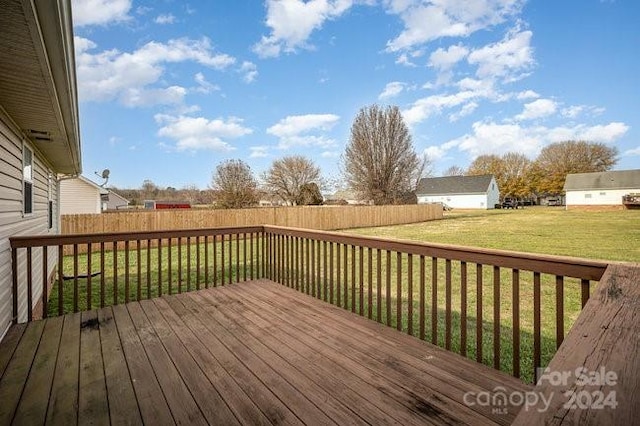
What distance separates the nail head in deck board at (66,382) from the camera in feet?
5.85

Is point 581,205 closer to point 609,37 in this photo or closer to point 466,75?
point 466,75

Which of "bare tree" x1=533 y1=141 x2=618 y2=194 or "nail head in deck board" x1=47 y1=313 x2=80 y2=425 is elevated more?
"bare tree" x1=533 y1=141 x2=618 y2=194

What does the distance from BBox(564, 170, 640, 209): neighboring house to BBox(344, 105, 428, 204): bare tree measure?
24.4 metres

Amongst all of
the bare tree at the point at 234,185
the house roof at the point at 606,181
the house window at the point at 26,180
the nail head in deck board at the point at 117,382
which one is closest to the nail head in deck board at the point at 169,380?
the nail head in deck board at the point at 117,382

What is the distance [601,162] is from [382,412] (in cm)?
5841

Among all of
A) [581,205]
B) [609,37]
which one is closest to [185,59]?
[609,37]

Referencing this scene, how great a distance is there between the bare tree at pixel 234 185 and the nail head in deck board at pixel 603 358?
745 inches

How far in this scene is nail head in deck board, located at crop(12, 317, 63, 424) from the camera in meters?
1.79

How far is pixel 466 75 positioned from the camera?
18141mm

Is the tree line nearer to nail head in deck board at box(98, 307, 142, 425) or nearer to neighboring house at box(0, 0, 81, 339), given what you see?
neighboring house at box(0, 0, 81, 339)

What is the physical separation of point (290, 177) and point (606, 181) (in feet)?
119

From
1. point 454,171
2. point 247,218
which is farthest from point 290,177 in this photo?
point 454,171

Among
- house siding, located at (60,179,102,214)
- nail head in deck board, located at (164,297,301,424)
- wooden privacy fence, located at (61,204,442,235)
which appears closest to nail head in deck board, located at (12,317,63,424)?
nail head in deck board, located at (164,297,301,424)

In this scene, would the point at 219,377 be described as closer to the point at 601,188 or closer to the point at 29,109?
the point at 29,109
